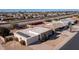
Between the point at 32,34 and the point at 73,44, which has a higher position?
the point at 32,34

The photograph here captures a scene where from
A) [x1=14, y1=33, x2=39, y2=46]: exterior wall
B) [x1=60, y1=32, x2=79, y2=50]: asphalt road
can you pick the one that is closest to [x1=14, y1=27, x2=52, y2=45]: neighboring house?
[x1=14, y1=33, x2=39, y2=46]: exterior wall

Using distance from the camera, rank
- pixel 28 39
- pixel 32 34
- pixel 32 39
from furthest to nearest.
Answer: pixel 32 34
pixel 32 39
pixel 28 39

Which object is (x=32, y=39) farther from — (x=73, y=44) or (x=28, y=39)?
(x=73, y=44)

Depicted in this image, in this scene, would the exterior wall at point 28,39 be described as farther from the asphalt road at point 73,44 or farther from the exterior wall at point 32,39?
the asphalt road at point 73,44

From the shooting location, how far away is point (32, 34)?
19.2ft

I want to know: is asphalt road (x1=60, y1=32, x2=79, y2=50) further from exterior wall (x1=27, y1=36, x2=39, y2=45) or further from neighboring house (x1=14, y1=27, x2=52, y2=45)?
exterior wall (x1=27, y1=36, x2=39, y2=45)

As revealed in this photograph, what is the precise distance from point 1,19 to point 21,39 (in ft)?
3.56

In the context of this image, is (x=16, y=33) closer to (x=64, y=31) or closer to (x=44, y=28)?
(x=44, y=28)

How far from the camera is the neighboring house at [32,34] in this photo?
527 centimetres

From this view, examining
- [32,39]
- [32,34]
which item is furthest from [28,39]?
[32,34]

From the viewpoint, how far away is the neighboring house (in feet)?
17.3

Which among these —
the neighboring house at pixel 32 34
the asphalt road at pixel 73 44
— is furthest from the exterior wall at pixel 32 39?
the asphalt road at pixel 73 44
